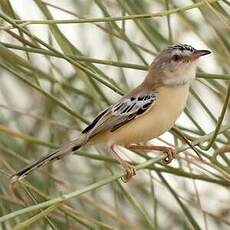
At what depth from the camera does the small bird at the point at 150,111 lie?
8.52 ft

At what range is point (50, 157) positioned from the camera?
2.39 meters

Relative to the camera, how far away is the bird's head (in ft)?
9.02

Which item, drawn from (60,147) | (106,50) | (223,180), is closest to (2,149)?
(60,147)

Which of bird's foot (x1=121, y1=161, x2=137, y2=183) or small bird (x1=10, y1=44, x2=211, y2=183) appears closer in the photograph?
bird's foot (x1=121, y1=161, x2=137, y2=183)

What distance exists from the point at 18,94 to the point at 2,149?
1.27m

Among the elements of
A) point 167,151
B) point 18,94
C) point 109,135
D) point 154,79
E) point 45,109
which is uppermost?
point 18,94

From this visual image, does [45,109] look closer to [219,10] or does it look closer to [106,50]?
[106,50]

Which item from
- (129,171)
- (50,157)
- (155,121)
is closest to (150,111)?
(155,121)

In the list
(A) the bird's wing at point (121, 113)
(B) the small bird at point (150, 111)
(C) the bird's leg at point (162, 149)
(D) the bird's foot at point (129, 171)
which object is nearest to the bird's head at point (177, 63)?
(B) the small bird at point (150, 111)

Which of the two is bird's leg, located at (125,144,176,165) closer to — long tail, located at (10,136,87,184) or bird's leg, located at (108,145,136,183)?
bird's leg, located at (108,145,136,183)

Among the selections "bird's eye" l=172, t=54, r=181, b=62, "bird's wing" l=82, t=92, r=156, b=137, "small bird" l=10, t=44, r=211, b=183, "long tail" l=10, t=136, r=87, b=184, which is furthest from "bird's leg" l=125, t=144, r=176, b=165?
"bird's eye" l=172, t=54, r=181, b=62

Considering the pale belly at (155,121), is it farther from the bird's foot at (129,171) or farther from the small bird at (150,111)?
the bird's foot at (129,171)

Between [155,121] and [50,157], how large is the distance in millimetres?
449

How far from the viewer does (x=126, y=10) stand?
2.42 metres
